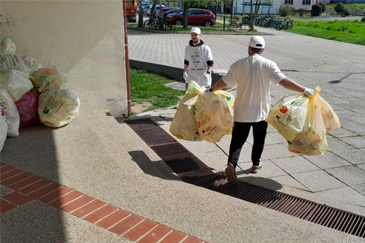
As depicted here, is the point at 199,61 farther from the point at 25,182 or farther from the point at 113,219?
the point at 113,219

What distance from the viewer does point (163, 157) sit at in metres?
5.41

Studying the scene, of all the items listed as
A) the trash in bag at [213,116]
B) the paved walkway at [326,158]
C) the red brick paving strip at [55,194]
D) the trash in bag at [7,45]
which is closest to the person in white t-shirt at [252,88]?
the trash in bag at [213,116]

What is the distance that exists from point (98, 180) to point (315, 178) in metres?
2.70

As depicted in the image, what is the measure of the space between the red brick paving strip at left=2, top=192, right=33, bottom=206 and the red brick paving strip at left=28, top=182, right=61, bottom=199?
0.06 metres

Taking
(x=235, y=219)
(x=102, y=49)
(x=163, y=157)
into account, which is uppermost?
(x=102, y=49)

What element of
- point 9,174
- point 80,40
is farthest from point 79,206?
point 80,40

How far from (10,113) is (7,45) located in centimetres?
154

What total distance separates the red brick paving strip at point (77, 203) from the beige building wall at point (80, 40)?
3.79 metres

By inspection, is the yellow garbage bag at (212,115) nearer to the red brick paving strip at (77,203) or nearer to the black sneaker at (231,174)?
the black sneaker at (231,174)

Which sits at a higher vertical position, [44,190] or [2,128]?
[2,128]

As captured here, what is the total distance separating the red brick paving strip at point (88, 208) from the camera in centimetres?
305

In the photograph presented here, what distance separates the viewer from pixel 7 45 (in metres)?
5.66

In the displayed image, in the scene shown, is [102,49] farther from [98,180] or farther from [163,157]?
[98,180]

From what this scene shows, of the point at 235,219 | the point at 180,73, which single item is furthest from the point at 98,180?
the point at 180,73
